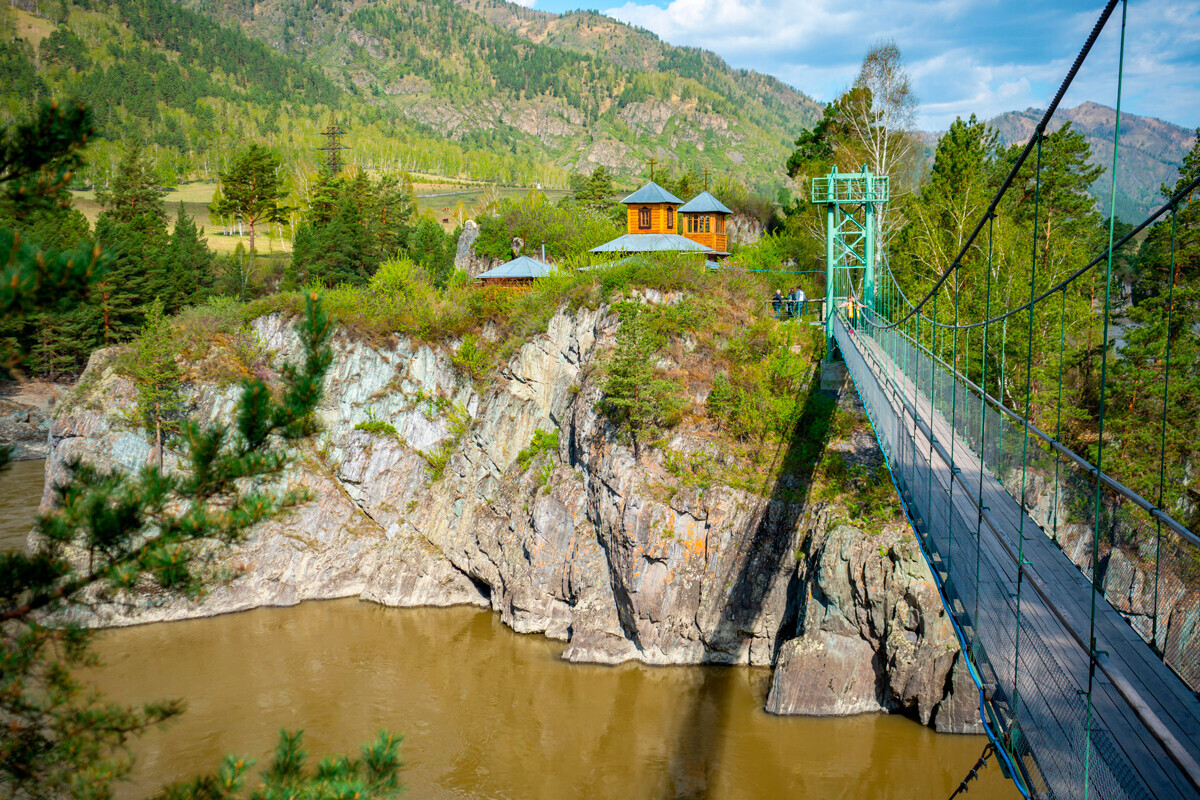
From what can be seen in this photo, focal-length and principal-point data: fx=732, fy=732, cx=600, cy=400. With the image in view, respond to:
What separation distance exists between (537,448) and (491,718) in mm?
5838

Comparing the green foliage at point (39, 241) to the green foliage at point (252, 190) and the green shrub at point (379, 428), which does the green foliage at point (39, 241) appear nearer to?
the green shrub at point (379, 428)

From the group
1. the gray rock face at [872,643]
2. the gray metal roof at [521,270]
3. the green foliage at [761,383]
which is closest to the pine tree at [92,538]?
the gray rock face at [872,643]

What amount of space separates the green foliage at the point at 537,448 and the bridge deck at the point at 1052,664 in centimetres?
1020

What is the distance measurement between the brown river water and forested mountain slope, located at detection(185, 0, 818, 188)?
304 feet

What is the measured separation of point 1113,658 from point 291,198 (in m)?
55.5

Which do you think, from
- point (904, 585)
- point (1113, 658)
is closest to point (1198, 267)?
point (1113, 658)

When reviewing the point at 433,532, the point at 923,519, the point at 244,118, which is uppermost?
the point at 244,118

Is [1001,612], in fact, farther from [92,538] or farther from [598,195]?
[598,195]

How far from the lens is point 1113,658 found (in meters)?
3.16

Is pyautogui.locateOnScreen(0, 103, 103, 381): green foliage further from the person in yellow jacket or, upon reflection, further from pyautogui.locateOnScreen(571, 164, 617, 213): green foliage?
pyautogui.locateOnScreen(571, 164, 617, 213): green foliage

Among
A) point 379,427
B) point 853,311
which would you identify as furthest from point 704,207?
point 379,427

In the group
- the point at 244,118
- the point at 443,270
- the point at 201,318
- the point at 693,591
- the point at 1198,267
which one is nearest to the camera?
the point at 1198,267

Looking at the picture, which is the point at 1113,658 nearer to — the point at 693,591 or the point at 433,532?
the point at 693,591

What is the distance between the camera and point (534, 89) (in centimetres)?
12656
